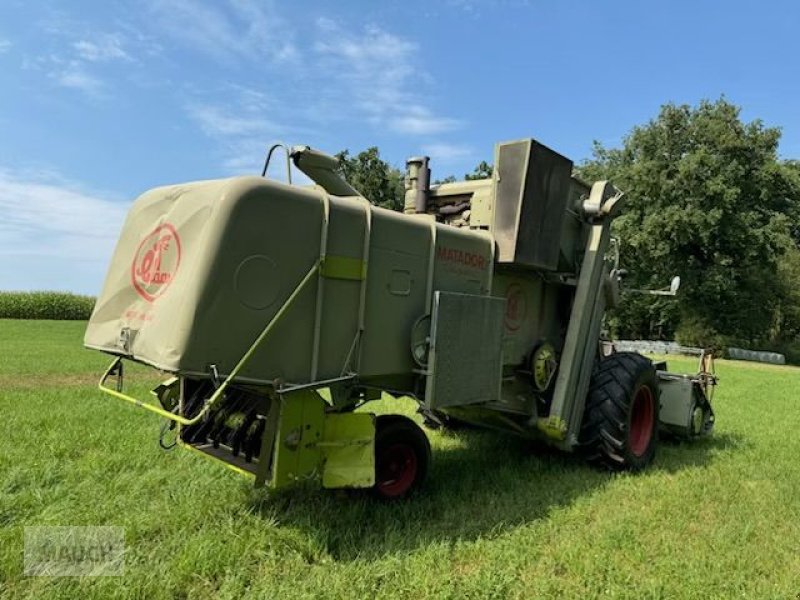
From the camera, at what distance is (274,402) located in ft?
12.2

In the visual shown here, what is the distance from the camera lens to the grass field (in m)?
3.37

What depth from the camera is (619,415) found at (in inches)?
229

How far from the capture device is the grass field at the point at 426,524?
337 cm

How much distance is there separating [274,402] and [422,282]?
1408mm

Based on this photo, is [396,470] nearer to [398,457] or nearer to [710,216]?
[398,457]

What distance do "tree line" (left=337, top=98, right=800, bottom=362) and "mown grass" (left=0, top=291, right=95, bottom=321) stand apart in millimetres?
17515

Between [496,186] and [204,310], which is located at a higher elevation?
[496,186]

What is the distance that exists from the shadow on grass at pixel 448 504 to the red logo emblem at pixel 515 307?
1350 millimetres

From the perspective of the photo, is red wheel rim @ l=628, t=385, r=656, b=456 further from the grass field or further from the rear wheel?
the rear wheel

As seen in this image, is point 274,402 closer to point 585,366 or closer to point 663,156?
point 585,366

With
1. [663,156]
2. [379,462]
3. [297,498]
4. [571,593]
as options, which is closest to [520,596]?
[571,593]

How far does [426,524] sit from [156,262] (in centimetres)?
250

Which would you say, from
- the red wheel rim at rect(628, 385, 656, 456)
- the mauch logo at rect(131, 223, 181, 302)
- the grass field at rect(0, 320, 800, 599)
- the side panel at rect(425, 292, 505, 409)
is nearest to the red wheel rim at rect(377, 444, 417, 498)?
the grass field at rect(0, 320, 800, 599)

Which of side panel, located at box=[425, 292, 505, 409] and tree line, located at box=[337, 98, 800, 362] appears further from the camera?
tree line, located at box=[337, 98, 800, 362]
